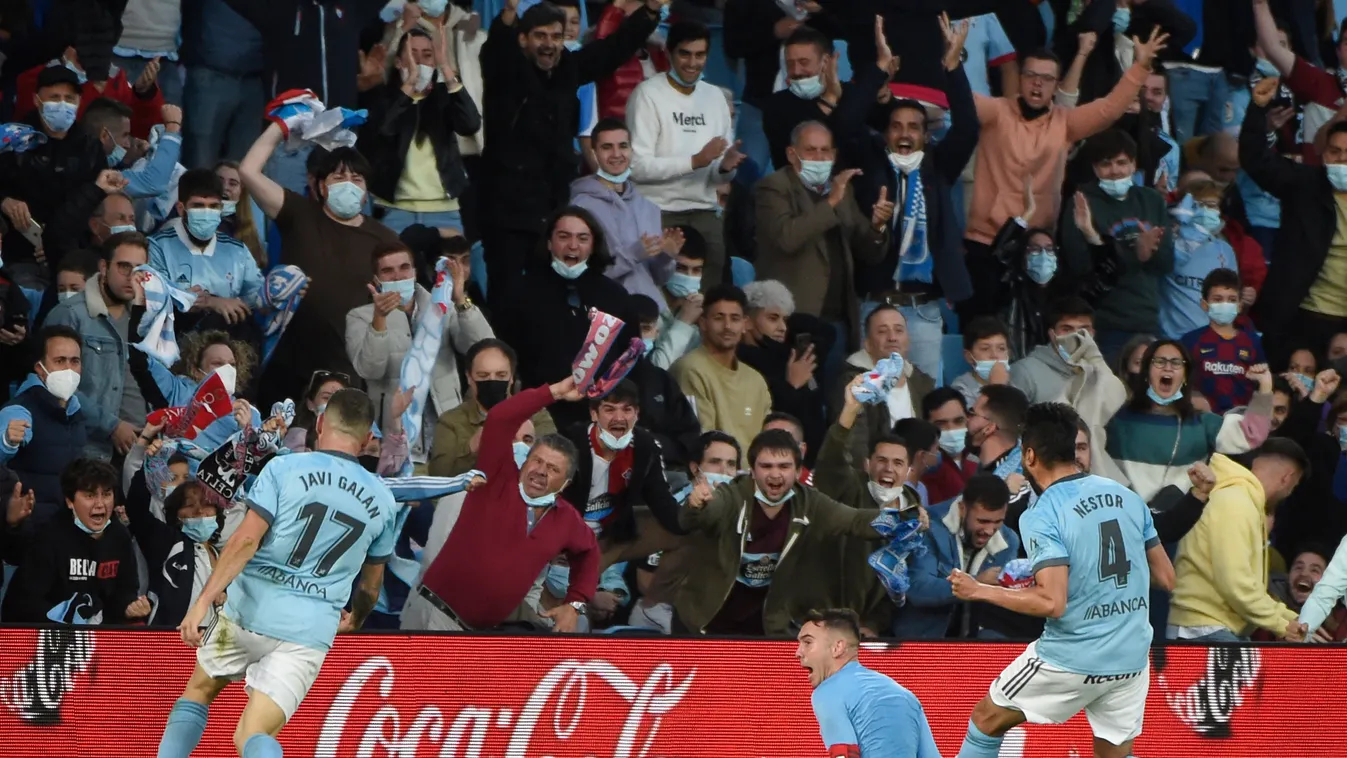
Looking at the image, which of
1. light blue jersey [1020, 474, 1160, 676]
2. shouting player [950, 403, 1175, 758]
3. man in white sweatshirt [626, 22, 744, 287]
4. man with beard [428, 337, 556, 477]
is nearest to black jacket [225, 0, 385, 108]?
man in white sweatshirt [626, 22, 744, 287]

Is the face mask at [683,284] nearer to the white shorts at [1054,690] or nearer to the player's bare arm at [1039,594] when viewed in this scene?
the white shorts at [1054,690]

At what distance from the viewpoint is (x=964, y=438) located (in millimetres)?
12570

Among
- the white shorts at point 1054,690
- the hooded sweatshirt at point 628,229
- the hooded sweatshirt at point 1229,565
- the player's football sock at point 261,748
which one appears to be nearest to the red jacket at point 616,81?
the hooded sweatshirt at point 628,229

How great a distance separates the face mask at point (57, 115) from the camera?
40.3ft

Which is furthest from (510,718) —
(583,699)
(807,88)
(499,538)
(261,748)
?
(807,88)

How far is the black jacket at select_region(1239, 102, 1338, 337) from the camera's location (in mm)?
14758

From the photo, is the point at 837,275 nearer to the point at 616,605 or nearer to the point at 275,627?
the point at 616,605

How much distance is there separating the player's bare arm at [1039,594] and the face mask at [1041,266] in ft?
18.5

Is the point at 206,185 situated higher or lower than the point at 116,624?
higher

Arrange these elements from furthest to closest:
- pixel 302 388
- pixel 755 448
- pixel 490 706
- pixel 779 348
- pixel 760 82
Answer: pixel 760 82 → pixel 779 348 → pixel 302 388 → pixel 755 448 → pixel 490 706

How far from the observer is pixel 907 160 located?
1383cm

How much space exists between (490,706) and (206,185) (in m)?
3.65

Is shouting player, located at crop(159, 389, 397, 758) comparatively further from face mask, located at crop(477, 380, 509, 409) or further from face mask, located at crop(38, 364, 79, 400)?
face mask, located at crop(38, 364, 79, 400)

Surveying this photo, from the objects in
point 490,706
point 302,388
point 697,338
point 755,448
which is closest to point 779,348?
point 697,338
